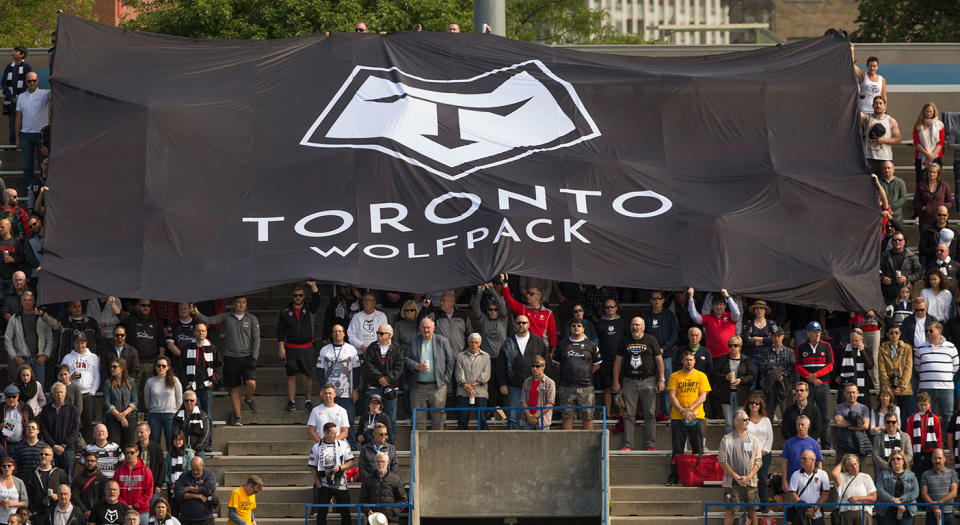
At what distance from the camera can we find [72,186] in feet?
77.3

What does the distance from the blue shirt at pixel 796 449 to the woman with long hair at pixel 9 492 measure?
9959 millimetres

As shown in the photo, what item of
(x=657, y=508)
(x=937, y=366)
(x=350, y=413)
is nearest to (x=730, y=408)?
(x=657, y=508)

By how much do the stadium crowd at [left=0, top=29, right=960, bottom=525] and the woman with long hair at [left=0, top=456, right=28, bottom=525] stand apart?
0.02 metres

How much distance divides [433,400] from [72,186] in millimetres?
5929

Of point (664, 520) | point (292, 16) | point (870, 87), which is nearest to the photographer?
point (664, 520)

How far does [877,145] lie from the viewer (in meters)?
25.9

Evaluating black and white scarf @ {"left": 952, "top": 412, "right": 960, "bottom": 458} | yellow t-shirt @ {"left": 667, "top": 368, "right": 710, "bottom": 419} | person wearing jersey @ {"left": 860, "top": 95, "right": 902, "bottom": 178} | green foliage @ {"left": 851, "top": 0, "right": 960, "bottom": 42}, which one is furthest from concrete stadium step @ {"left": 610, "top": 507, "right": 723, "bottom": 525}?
green foliage @ {"left": 851, "top": 0, "right": 960, "bottom": 42}

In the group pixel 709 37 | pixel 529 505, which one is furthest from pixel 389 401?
pixel 709 37

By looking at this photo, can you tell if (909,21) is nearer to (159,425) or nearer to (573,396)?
(573,396)

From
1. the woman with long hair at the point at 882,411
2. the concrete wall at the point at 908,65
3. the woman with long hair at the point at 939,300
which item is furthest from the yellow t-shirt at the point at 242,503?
the concrete wall at the point at 908,65

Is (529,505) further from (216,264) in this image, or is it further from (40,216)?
(40,216)

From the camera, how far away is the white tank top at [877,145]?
25828 mm

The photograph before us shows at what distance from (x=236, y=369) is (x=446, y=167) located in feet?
13.6

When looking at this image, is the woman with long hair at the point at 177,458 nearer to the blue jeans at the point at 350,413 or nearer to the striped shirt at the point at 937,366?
the blue jeans at the point at 350,413
